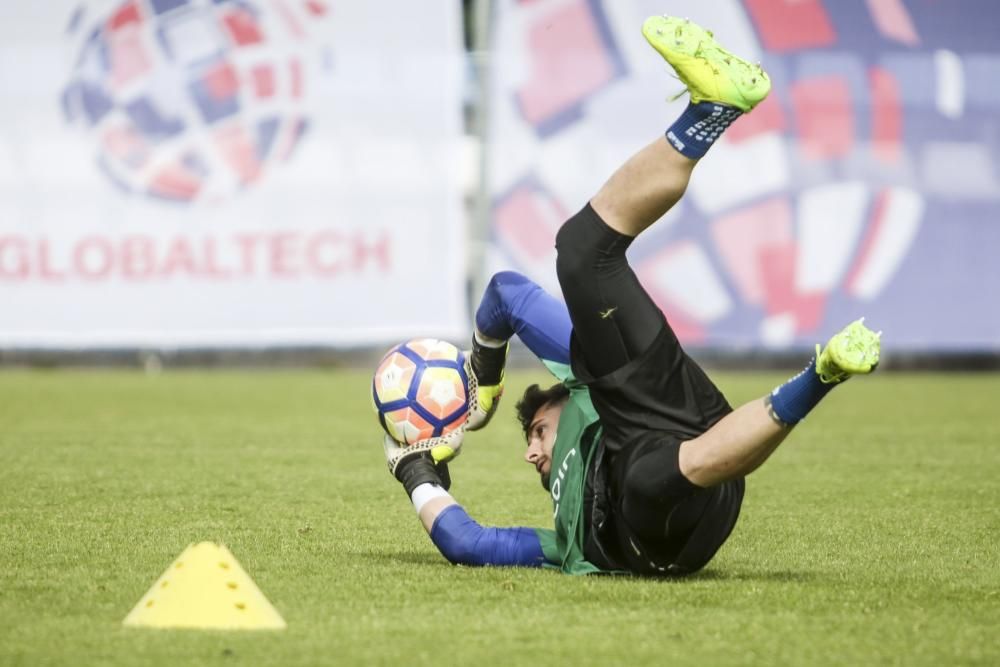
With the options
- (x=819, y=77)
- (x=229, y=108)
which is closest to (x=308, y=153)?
(x=229, y=108)

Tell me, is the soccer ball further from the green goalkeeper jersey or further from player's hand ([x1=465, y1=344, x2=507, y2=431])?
the green goalkeeper jersey

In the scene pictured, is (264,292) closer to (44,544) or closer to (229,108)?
(229,108)

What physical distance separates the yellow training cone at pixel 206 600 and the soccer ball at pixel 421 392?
1.32 m

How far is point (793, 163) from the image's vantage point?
16.4 meters

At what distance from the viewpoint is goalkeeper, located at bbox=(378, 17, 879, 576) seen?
3.99m

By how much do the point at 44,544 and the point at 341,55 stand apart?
12.2m

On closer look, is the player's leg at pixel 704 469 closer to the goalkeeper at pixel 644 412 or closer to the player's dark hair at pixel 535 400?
the goalkeeper at pixel 644 412

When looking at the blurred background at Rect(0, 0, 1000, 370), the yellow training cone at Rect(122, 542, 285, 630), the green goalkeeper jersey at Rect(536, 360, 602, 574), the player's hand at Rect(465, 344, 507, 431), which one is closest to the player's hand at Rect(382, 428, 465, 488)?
the player's hand at Rect(465, 344, 507, 431)

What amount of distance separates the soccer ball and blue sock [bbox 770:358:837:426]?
52.1 inches

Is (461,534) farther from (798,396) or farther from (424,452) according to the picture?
(798,396)

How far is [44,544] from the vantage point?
16.2 ft

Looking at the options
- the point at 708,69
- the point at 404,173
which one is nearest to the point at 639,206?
the point at 708,69

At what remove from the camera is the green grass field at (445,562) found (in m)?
3.36

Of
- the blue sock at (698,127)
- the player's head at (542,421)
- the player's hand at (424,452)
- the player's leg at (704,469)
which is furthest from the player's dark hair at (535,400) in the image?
the blue sock at (698,127)
